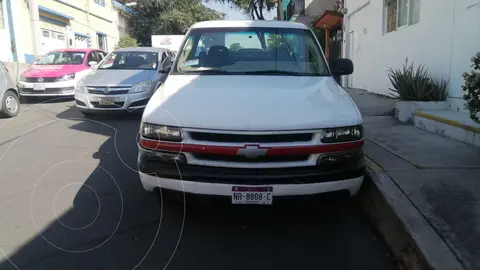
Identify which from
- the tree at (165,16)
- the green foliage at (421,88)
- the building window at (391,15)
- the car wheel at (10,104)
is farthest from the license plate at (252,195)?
the tree at (165,16)

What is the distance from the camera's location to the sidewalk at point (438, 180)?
114 inches

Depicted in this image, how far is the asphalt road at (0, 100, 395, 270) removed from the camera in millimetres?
3094

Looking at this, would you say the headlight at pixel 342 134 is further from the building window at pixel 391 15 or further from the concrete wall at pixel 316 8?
the concrete wall at pixel 316 8

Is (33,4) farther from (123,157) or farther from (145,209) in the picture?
(145,209)

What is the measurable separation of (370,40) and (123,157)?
9179mm

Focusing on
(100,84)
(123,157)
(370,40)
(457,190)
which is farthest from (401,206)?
(370,40)

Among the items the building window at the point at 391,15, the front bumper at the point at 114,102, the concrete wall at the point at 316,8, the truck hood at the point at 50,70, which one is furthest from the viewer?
the concrete wall at the point at 316,8

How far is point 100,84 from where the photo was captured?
8734 mm

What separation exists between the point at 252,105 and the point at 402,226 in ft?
4.97

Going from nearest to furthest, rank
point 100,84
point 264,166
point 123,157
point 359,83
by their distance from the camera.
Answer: point 264,166 → point 123,157 → point 100,84 → point 359,83

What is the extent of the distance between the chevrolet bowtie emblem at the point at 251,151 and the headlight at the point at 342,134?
1.63 ft

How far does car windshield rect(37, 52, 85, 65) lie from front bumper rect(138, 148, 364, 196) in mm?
10762

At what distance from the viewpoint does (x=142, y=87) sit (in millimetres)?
8734

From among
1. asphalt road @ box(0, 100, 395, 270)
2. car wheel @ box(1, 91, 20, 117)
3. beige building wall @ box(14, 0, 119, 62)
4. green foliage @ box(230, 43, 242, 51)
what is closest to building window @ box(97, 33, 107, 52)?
beige building wall @ box(14, 0, 119, 62)
